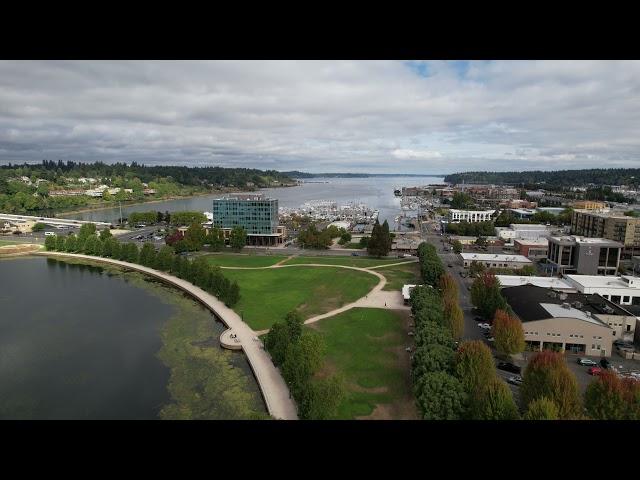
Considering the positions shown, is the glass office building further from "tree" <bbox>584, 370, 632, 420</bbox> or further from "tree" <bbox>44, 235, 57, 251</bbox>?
"tree" <bbox>584, 370, 632, 420</bbox>

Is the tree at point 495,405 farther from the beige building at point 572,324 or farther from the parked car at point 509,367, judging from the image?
the beige building at point 572,324

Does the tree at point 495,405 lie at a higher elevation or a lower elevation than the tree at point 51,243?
higher

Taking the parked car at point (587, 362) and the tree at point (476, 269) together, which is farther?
the tree at point (476, 269)

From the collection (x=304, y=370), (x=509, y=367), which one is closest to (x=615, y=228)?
(x=509, y=367)

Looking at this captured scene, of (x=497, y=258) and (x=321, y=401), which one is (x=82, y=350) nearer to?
(x=321, y=401)

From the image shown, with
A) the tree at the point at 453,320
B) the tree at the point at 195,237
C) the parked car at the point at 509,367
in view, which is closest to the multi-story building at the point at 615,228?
the tree at the point at 453,320

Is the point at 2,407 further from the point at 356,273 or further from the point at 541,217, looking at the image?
the point at 541,217
